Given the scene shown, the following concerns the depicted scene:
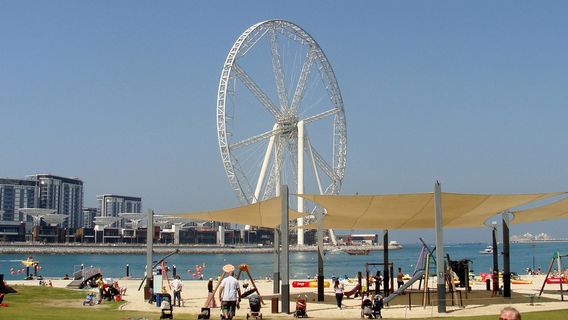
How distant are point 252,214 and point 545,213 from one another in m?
12.1

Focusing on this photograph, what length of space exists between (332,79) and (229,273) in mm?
55812

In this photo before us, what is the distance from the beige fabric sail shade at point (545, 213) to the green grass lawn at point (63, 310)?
634 centimetres

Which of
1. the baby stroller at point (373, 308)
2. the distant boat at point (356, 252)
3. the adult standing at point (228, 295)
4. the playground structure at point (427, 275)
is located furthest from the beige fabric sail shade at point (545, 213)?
the distant boat at point (356, 252)

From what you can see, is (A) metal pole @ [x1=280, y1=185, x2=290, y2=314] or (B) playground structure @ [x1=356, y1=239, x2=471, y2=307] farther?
(B) playground structure @ [x1=356, y1=239, x2=471, y2=307]

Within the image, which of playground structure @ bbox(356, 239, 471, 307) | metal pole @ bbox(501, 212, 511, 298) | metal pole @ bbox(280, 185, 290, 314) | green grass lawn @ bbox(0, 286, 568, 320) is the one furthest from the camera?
metal pole @ bbox(501, 212, 511, 298)

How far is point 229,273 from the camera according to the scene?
61.5 feet

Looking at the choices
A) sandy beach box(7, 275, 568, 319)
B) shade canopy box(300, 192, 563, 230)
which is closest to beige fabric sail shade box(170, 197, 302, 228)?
shade canopy box(300, 192, 563, 230)

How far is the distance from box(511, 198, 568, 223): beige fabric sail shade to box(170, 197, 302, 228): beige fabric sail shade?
941cm

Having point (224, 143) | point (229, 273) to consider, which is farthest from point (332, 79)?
point (229, 273)

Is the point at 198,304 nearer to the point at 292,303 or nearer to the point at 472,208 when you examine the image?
the point at 292,303

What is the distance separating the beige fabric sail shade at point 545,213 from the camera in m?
26.2

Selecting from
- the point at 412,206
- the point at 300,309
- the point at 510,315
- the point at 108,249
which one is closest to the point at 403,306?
the point at 412,206

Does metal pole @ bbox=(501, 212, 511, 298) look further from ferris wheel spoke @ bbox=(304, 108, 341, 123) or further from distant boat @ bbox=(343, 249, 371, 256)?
distant boat @ bbox=(343, 249, 371, 256)

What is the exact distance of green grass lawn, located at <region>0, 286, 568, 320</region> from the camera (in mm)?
18078
